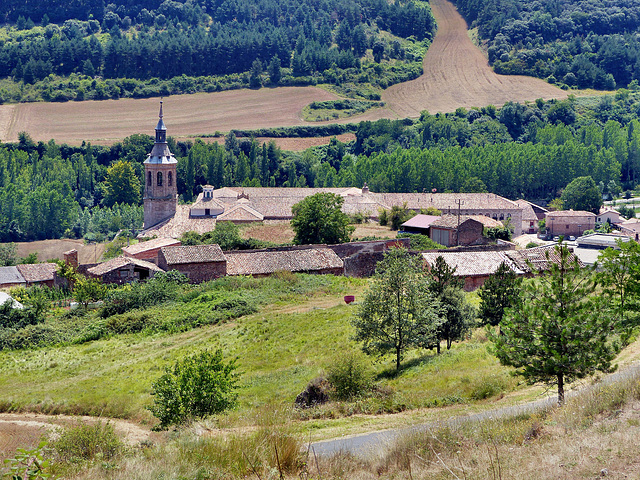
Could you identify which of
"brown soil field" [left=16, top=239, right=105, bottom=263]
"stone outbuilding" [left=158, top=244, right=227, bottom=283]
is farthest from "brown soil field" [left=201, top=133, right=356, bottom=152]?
"stone outbuilding" [left=158, top=244, right=227, bottom=283]

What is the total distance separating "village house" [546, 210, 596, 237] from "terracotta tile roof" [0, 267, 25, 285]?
51721 millimetres

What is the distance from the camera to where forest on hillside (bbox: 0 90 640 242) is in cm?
8619

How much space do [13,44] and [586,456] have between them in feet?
530

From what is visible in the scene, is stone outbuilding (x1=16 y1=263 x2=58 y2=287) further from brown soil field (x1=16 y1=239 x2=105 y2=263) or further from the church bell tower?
the church bell tower

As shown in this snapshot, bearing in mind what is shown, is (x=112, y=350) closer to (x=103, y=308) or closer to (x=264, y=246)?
(x=103, y=308)

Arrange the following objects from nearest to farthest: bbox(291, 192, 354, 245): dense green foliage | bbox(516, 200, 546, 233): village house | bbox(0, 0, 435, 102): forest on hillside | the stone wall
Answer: the stone wall < bbox(291, 192, 354, 245): dense green foliage < bbox(516, 200, 546, 233): village house < bbox(0, 0, 435, 102): forest on hillside

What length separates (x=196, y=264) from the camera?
49.0 metres

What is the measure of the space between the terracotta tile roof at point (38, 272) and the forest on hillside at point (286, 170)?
27.8 metres

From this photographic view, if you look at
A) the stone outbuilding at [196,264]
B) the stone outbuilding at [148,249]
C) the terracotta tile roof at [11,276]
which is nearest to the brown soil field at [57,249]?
the stone outbuilding at [148,249]

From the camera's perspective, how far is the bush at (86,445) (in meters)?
14.5

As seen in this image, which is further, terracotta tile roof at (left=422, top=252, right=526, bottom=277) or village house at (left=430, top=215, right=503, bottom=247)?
village house at (left=430, top=215, right=503, bottom=247)

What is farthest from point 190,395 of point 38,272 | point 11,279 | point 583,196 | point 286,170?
point 286,170

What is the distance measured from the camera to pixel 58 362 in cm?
3319

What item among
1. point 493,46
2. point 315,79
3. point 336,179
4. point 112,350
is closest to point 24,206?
point 336,179
